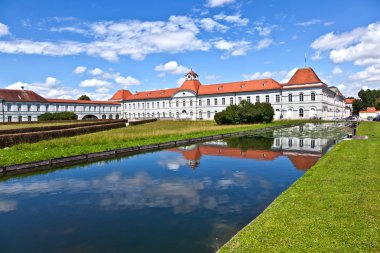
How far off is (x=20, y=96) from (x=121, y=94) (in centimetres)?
3357

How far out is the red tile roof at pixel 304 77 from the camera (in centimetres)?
6016

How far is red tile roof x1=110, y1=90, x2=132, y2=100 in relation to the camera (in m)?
94.9

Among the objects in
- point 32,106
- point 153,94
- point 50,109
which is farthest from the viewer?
point 153,94

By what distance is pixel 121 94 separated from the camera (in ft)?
313

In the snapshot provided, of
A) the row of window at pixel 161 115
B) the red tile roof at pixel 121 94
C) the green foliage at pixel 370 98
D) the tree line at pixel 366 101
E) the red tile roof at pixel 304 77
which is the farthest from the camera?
the green foliage at pixel 370 98

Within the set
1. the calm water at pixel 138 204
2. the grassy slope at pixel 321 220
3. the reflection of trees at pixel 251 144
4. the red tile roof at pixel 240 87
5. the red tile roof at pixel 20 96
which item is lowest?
the calm water at pixel 138 204

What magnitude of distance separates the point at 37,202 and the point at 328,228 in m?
7.94

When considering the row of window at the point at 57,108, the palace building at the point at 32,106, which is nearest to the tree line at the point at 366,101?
the row of window at the point at 57,108

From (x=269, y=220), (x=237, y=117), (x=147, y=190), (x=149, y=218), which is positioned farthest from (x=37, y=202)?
(x=237, y=117)

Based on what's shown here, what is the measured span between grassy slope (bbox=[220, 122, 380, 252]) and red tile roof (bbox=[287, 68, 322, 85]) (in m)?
55.6

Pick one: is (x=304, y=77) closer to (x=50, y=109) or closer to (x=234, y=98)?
(x=234, y=98)

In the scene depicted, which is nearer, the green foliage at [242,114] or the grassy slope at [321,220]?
the grassy slope at [321,220]

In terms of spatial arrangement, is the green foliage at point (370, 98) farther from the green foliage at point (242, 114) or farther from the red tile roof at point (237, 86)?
the green foliage at point (242, 114)

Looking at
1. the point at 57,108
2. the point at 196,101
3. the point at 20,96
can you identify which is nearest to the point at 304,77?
the point at 196,101
